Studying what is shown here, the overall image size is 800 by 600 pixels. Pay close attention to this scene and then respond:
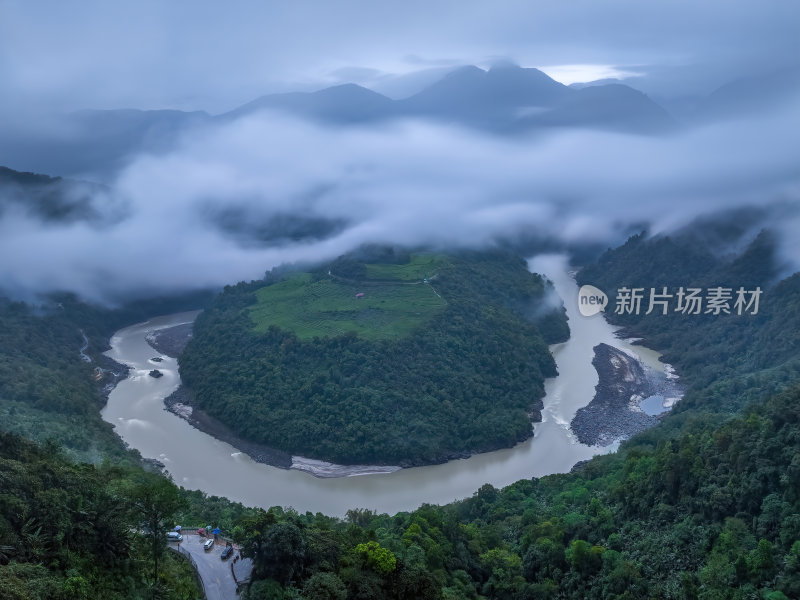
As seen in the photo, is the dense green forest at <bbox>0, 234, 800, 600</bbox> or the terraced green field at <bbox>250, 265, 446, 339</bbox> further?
the terraced green field at <bbox>250, 265, 446, 339</bbox>

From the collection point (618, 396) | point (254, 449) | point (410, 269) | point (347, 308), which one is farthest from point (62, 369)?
point (618, 396)

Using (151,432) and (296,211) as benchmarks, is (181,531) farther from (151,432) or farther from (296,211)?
(296,211)

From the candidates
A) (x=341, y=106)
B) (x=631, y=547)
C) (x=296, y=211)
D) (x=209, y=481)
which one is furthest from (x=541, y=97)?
(x=631, y=547)

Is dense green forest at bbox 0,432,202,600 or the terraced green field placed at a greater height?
the terraced green field

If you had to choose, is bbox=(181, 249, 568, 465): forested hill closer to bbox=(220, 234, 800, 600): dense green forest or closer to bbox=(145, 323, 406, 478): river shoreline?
bbox=(145, 323, 406, 478): river shoreline

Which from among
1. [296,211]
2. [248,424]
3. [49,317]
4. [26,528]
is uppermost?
[296,211]

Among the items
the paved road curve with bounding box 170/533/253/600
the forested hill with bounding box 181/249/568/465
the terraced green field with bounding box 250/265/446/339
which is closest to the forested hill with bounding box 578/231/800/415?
the forested hill with bounding box 181/249/568/465

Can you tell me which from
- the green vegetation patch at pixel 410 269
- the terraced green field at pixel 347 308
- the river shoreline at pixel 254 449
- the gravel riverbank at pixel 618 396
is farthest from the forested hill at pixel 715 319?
the river shoreline at pixel 254 449

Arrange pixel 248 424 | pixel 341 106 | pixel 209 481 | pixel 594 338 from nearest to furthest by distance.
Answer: pixel 209 481
pixel 248 424
pixel 594 338
pixel 341 106
